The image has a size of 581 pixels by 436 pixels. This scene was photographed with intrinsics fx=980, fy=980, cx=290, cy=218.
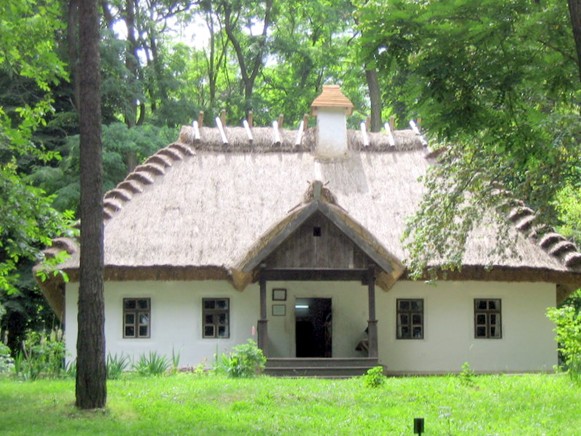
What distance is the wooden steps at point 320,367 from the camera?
67.7 ft

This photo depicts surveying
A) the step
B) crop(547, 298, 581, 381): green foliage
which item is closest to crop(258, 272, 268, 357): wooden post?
the step

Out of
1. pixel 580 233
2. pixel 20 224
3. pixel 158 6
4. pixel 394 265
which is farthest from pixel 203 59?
pixel 20 224

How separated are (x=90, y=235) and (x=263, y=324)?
815 centimetres

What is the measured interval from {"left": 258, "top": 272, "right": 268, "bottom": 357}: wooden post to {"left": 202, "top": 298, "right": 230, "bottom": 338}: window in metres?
1.84

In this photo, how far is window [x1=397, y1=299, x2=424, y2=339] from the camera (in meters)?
23.1

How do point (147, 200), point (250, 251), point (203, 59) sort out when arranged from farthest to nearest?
1. point (203, 59)
2. point (147, 200)
3. point (250, 251)

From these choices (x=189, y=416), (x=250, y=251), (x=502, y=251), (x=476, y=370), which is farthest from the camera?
(x=476, y=370)

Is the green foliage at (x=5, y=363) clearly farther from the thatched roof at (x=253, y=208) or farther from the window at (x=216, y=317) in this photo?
the window at (x=216, y=317)

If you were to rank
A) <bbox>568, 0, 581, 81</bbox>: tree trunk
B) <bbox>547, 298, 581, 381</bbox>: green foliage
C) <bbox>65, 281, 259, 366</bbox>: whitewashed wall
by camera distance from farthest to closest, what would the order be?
<bbox>65, 281, 259, 366</bbox>: whitewashed wall
<bbox>547, 298, 581, 381</bbox>: green foliage
<bbox>568, 0, 581, 81</bbox>: tree trunk

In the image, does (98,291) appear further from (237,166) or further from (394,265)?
(237,166)

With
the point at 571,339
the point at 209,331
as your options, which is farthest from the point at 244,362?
the point at 571,339

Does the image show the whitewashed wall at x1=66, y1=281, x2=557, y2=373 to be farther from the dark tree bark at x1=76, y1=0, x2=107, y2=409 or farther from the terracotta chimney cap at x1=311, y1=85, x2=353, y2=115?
the dark tree bark at x1=76, y1=0, x2=107, y2=409

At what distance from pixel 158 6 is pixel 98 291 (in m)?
28.4

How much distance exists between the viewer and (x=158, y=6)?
4016 centimetres
